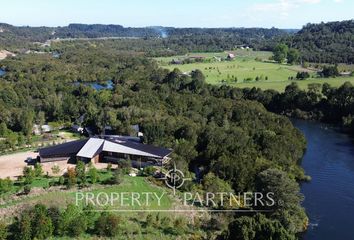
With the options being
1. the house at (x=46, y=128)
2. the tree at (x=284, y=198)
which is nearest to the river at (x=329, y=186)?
the tree at (x=284, y=198)

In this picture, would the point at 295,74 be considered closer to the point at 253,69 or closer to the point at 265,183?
the point at 253,69

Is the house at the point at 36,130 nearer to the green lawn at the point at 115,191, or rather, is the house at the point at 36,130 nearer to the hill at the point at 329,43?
the green lawn at the point at 115,191

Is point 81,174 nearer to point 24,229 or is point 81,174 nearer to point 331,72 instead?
point 24,229

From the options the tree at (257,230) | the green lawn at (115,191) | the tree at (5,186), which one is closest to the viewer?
the tree at (257,230)

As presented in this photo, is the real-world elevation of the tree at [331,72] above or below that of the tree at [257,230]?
below

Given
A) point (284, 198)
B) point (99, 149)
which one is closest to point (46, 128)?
point (99, 149)

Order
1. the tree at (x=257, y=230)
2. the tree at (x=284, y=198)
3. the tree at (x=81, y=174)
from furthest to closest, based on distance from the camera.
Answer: the tree at (x=81, y=174)
the tree at (x=284, y=198)
the tree at (x=257, y=230)

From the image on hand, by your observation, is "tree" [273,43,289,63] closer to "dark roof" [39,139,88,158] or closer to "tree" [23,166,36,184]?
"dark roof" [39,139,88,158]

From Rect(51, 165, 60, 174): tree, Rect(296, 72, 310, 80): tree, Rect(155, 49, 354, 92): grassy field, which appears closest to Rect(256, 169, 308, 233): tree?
Rect(51, 165, 60, 174): tree
